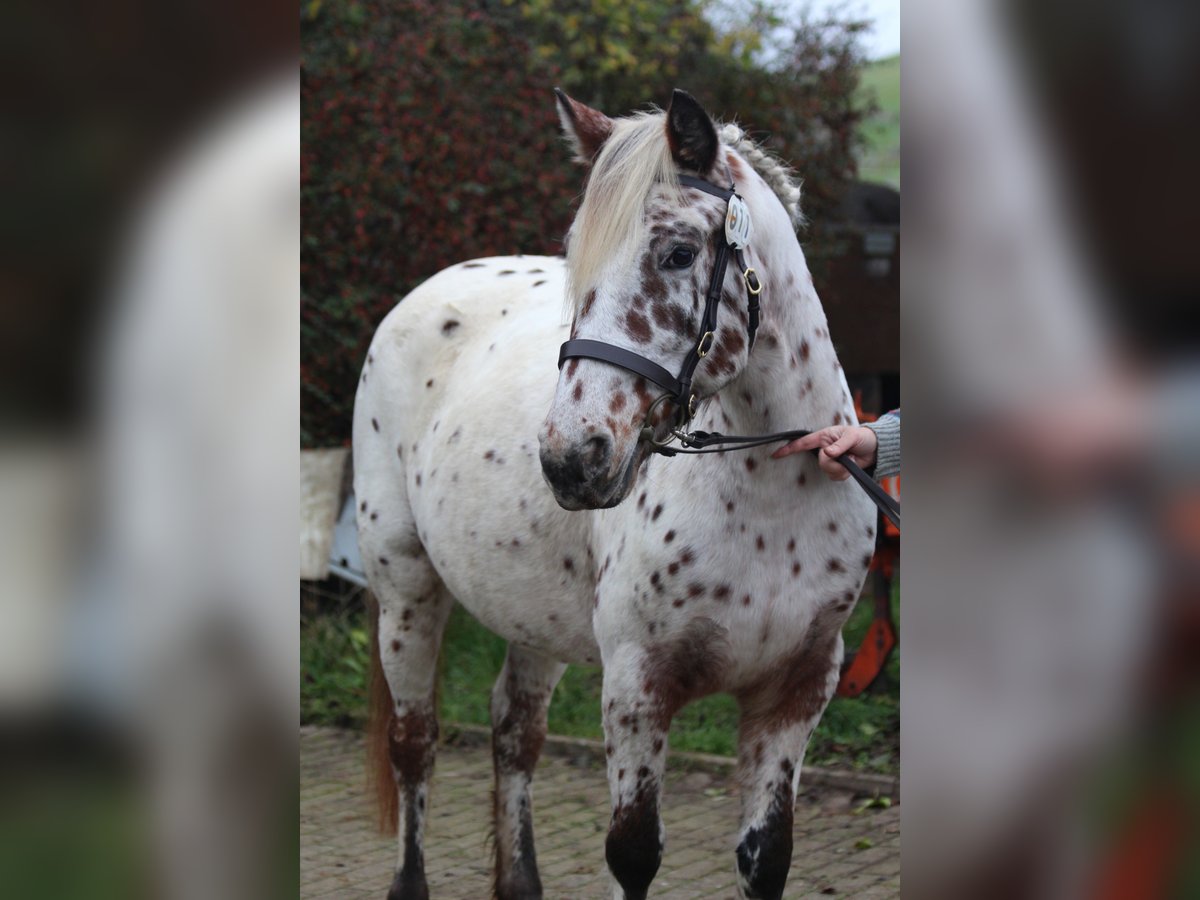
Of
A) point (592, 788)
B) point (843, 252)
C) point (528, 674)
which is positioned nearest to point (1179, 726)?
point (528, 674)

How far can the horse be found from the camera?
2.36 m

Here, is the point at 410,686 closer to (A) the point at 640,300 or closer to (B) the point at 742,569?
(B) the point at 742,569

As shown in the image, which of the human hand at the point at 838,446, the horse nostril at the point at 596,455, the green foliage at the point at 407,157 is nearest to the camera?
the horse nostril at the point at 596,455

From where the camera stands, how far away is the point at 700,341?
2.39 metres

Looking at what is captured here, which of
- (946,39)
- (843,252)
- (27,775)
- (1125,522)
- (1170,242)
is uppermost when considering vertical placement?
(843,252)

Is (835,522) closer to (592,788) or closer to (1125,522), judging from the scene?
(1125,522)

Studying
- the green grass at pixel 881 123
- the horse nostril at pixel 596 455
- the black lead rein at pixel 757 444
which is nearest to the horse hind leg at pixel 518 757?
the black lead rein at pixel 757 444

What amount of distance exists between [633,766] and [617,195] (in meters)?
1.25

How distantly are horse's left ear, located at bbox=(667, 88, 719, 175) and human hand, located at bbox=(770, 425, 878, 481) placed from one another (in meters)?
0.59

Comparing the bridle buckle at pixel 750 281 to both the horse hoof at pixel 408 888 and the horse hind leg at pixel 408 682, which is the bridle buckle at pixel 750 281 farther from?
the horse hoof at pixel 408 888

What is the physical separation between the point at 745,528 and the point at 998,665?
71.5 inches

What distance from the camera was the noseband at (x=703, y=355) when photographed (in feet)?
7.59

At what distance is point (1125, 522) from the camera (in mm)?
781

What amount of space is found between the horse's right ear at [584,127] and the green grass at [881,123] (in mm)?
5789
